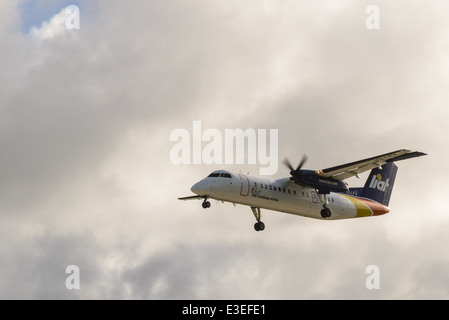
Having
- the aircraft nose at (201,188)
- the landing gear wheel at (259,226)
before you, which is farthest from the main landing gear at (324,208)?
the aircraft nose at (201,188)

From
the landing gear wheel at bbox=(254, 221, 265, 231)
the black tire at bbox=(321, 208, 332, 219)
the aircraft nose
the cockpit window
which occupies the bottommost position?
the landing gear wheel at bbox=(254, 221, 265, 231)

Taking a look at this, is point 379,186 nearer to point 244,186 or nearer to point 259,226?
point 259,226

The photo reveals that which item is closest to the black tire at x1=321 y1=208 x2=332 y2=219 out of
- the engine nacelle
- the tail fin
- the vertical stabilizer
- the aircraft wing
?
the engine nacelle

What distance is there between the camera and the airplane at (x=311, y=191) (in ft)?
151

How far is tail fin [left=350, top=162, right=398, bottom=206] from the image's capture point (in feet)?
183

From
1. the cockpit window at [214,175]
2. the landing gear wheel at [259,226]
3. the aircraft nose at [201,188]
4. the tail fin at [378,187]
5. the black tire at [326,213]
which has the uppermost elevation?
the tail fin at [378,187]

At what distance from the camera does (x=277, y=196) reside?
48.4 metres

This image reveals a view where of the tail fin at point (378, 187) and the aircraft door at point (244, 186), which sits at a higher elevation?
the tail fin at point (378, 187)

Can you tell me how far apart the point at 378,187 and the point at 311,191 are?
788cm

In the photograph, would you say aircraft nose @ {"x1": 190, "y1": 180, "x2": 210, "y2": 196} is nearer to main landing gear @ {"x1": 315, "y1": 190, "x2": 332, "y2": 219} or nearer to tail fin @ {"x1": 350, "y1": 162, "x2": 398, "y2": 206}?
main landing gear @ {"x1": 315, "y1": 190, "x2": 332, "y2": 219}

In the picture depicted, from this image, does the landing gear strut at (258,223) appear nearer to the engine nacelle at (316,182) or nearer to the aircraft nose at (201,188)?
the engine nacelle at (316,182)
